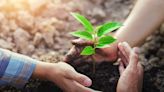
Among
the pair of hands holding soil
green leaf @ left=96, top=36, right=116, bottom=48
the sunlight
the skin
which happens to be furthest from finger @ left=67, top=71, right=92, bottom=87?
the sunlight

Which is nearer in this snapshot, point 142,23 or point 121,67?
point 121,67

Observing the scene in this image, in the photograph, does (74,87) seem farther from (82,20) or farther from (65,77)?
(82,20)

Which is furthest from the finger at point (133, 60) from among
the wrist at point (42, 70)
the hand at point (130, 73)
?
the wrist at point (42, 70)

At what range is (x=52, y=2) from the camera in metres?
1.95

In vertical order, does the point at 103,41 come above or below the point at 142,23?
below

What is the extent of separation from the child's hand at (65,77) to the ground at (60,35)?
2.4 inches

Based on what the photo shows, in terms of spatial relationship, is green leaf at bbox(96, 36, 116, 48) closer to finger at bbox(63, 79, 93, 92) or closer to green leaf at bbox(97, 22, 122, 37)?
green leaf at bbox(97, 22, 122, 37)

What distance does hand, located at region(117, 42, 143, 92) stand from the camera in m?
1.42

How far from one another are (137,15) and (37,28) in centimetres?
39

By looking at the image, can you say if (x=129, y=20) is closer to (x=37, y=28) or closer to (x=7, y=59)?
(x=37, y=28)

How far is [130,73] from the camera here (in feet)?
4.70

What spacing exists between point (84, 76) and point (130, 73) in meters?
0.14

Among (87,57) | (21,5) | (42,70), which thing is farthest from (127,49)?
(21,5)

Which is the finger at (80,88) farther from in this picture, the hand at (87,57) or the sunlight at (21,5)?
the sunlight at (21,5)
